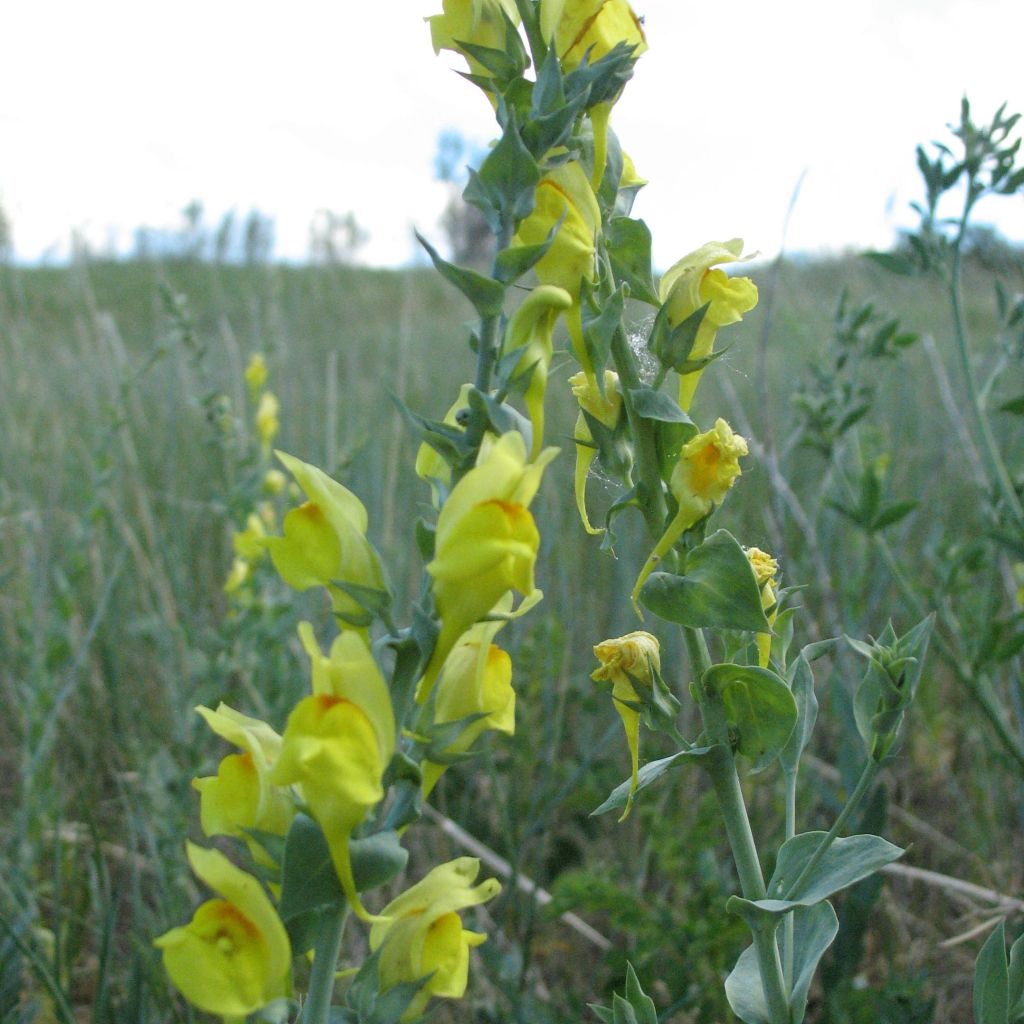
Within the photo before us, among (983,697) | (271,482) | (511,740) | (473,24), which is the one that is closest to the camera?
(473,24)

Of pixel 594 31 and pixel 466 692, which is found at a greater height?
pixel 594 31

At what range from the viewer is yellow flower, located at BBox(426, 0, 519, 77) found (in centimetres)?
48

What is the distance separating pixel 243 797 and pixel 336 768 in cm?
9

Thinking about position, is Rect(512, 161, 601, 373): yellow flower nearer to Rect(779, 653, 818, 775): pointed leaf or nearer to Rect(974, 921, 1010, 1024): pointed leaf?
Rect(779, 653, 818, 775): pointed leaf

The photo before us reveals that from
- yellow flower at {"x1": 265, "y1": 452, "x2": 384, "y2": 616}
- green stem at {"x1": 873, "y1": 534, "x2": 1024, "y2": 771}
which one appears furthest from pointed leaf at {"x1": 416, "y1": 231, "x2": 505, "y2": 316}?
green stem at {"x1": 873, "y1": 534, "x2": 1024, "y2": 771}

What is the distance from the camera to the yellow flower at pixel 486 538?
398mm

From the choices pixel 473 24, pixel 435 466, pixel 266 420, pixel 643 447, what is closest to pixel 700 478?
pixel 643 447

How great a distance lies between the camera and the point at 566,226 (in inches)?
19.5

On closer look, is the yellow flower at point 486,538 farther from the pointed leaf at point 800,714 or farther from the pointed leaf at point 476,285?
the pointed leaf at point 800,714

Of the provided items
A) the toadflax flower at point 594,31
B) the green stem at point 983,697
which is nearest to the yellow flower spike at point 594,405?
the toadflax flower at point 594,31

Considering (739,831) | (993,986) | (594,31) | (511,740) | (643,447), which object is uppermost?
(594,31)

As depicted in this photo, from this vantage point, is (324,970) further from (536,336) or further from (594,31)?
(594,31)

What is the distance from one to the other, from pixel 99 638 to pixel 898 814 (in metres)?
1.18

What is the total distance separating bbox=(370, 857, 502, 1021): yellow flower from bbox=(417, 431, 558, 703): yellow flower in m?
0.13
